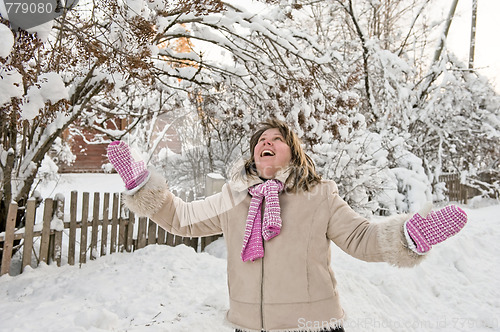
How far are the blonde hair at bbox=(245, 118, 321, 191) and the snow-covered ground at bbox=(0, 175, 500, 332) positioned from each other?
1.64m

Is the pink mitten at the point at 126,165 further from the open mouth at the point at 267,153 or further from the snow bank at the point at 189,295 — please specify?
the snow bank at the point at 189,295

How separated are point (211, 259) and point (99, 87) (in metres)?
2.65

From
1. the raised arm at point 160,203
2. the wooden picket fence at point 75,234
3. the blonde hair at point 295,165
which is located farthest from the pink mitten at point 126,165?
the wooden picket fence at point 75,234

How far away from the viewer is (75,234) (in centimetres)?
437

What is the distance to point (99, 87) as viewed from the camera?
13.5 feet

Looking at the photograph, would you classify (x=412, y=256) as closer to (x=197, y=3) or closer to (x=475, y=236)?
(x=197, y=3)

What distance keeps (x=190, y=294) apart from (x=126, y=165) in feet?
6.86

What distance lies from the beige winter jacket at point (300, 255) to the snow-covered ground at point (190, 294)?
1.31m

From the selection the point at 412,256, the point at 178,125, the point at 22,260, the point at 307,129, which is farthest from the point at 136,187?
the point at 178,125

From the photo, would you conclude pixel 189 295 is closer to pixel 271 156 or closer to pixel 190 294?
pixel 190 294

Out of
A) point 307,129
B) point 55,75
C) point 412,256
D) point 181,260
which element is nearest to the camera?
point 412,256

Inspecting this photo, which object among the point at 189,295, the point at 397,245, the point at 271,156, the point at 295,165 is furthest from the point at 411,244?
the point at 189,295

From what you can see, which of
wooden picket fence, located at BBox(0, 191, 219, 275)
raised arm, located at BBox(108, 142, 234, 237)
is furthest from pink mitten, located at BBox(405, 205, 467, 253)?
wooden picket fence, located at BBox(0, 191, 219, 275)

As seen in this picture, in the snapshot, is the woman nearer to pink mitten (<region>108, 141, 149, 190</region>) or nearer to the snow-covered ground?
pink mitten (<region>108, 141, 149, 190</region>)
